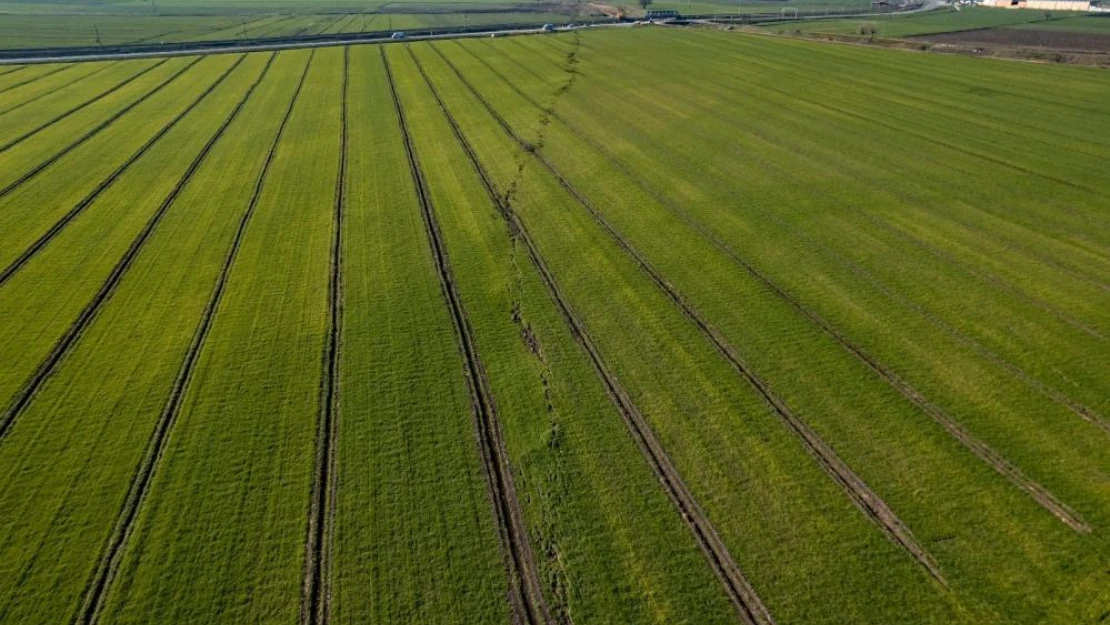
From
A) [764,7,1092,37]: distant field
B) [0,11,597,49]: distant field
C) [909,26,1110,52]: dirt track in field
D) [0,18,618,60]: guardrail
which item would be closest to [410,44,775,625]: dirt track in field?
[909,26,1110,52]: dirt track in field

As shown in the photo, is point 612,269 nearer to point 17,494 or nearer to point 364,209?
point 364,209

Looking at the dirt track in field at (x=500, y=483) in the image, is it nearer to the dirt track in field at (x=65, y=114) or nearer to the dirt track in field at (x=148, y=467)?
the dirt track in field at (x=148, y=467)

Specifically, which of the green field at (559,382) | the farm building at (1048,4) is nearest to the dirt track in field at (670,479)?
the green field at (559,382)

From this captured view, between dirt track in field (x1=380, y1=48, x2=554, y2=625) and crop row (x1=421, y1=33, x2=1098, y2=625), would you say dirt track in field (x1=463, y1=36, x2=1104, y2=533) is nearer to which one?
crop row (x1=421, y1=33, x2=1098, y2=625)

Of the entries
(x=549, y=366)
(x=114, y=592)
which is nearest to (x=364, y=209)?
(x=549, y=366)

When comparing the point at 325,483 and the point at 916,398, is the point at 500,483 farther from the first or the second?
the point at 916,398

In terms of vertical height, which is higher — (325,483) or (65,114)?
(65,114)

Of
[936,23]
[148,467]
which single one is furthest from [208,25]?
[936,23]
